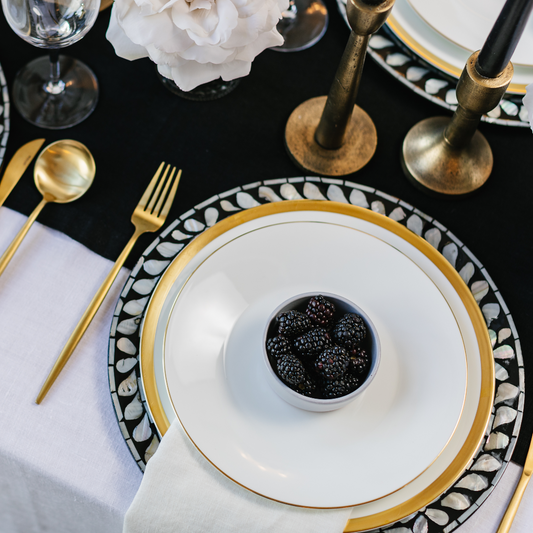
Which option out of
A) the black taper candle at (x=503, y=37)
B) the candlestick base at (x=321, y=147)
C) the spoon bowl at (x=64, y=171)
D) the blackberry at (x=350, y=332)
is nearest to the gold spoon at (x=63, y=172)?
the spoon bowl at (x=64, y=171)

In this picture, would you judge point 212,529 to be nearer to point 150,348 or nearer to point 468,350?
point 150,348

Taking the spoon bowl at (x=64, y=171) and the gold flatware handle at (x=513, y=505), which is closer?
the gold flatware handle at (x=513, y=505)

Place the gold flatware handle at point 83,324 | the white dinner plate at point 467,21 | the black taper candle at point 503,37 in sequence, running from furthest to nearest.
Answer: the white dinner plate at point 467,21 < the gold flatware handle at point 83,324 < the black taper candle at point 503,37

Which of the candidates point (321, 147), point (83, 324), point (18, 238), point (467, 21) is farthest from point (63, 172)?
point (467, 21)

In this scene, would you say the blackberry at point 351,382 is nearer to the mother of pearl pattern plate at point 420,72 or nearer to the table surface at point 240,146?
the table surface at point 240,146

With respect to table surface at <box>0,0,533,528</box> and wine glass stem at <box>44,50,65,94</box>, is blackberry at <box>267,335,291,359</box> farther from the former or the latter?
wine glass stem at <box>44,50,65,94</box>

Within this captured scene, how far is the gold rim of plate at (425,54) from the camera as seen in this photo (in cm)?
73

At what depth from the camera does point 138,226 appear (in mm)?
681

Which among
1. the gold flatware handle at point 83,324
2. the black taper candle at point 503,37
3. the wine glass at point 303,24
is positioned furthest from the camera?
the wine glass at point 303,24

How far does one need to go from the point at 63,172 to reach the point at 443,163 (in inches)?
20.6

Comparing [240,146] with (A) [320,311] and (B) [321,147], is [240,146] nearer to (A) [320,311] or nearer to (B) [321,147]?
(B) [321,147]

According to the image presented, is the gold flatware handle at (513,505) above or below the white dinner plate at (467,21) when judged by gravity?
below

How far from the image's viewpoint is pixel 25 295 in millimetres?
650

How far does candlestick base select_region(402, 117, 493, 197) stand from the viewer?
2.36 ft
